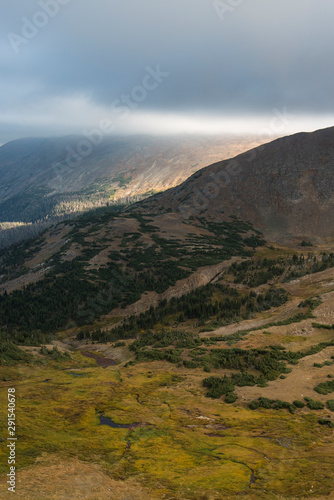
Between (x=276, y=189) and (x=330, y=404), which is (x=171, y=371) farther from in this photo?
(x=276, y=189)

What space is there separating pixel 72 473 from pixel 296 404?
19693 millimetres

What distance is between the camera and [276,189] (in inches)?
6688

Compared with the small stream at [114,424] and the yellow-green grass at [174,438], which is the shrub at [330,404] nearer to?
the yellow-green grass at [174,438]

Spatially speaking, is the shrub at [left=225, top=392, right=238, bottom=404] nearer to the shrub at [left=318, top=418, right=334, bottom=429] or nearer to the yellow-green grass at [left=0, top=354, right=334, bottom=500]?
the yellow-green grass at [left=0, top=354, right=334, bottom=500]

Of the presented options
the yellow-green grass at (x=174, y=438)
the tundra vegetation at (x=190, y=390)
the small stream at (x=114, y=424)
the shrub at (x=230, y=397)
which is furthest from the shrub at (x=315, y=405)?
the small stream at (x=114, y=424)

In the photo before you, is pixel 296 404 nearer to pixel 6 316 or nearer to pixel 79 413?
pixel 79 413

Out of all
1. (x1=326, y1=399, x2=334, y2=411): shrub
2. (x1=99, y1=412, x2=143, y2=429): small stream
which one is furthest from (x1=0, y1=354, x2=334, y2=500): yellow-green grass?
(x1=326, y1=399, x2=334, y2=411): shrub

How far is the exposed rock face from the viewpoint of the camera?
15575 cm

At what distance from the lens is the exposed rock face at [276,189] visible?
511 ft

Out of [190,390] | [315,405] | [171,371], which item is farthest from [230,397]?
[171,371]

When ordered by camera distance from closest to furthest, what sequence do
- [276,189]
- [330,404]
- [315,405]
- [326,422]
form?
1. [326,422]
2. [330,404]
3. [315,405]
4. [276,189]

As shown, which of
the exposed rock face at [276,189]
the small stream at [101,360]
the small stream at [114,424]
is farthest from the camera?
the exposed rock face at [276,189]

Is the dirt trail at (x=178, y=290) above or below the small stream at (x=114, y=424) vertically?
below

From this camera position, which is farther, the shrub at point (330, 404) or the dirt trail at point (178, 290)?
the dirt trail at point (178, 290)
